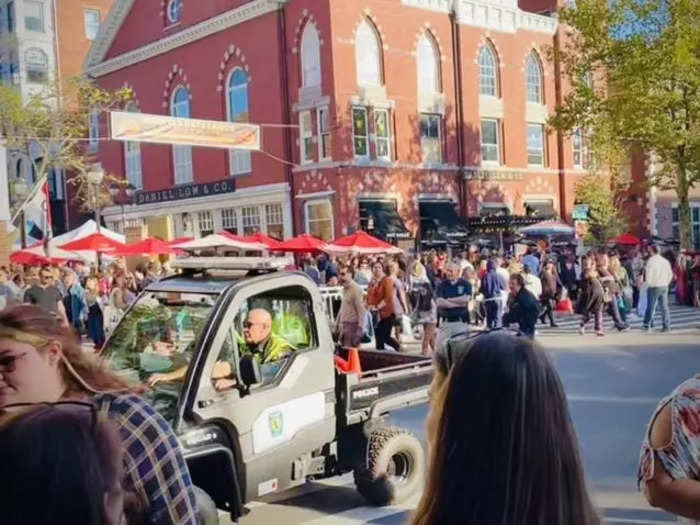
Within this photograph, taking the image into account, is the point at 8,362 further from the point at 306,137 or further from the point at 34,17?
the point at 34,17

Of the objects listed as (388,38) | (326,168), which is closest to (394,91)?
(388,38)

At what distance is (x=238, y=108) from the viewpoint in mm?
32125

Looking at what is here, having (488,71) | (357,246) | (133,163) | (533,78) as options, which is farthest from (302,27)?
(133,163)

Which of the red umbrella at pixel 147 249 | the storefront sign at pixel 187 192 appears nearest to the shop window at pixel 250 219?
the storefront sign at pixel 187 192

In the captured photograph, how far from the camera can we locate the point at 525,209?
3462cm

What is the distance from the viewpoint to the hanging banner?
1881 centimetres

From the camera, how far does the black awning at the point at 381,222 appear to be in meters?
28.4

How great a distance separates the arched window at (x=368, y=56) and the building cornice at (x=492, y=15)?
7.17 feet

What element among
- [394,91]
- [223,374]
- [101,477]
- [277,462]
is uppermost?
[394,91]

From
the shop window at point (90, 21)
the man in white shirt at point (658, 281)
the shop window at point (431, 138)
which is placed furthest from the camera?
the shop window at point (90, 21)

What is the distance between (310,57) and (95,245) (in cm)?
1329

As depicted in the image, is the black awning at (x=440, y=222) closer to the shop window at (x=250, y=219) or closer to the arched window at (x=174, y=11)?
the shop window at (x=250, y=219)

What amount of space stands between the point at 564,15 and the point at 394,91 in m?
6.68

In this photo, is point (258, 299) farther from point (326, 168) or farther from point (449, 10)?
point (449, 10)
